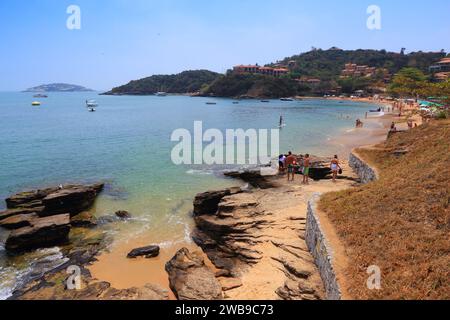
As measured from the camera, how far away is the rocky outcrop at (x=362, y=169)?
19.2 meters

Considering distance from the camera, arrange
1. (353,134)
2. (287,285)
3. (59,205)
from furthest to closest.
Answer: (353,134), (59,205), (287,285)

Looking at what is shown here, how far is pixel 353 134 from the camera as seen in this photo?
5031 centimetres

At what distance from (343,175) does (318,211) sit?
11181 mm

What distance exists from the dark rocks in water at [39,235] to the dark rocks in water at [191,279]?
22.2 ft

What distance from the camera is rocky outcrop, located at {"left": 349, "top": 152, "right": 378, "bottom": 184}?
754 inches

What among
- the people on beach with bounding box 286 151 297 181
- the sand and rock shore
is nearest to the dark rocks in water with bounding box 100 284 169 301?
the sand and rock shore

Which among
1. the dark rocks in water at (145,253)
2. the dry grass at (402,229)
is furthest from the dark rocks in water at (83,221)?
the dry grass at (402,229)

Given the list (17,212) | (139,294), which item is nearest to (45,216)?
(17,212)

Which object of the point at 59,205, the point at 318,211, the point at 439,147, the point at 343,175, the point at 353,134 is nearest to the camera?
the point at 318,211

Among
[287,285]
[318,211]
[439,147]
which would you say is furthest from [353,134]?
[287,285]

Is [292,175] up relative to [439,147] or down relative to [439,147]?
down

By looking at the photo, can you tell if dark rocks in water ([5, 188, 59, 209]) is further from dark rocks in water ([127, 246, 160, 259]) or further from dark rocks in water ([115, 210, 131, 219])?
dark rocks in water ([127, 246, 160, 259])

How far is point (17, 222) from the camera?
18641 mm
